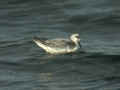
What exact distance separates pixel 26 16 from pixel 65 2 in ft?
8.52

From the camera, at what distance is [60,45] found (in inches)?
833

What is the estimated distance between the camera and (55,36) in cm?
2336

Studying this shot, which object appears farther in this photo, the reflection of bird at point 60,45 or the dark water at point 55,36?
the reflection of bird at point 60,45

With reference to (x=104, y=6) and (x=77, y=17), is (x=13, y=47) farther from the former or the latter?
(x=104, y=6)

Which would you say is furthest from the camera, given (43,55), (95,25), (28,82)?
(95,25)

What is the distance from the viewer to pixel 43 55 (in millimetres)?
21406

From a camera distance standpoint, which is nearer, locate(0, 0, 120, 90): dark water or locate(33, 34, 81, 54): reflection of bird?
locate(0, 0, 120, 90): dark water

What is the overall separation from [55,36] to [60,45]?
224 cm

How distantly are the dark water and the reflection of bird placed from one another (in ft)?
0.74

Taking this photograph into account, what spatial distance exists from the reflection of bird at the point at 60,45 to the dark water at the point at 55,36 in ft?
0.74

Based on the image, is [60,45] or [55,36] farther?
[55,36]

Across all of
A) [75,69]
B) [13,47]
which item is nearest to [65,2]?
[13,47]

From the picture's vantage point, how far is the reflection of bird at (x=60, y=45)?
20969 millimetres

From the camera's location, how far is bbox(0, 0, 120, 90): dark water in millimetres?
18484
